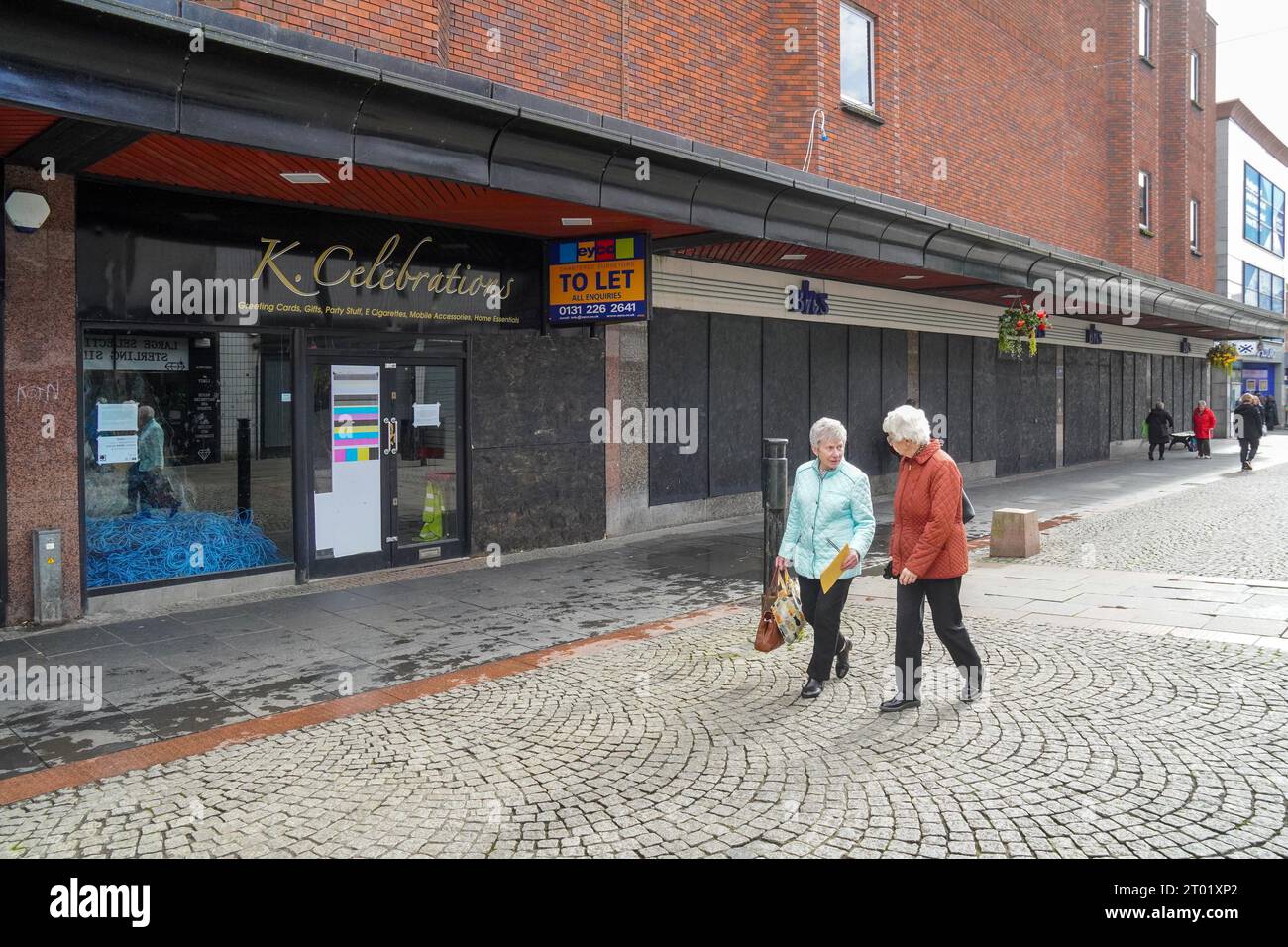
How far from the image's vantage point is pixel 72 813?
4570mm

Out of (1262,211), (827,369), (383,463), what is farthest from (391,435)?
(1262,211)

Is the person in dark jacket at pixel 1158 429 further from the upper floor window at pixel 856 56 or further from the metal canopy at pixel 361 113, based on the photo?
the metal canopy at pixel 361 113

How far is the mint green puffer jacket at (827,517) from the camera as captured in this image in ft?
20.2

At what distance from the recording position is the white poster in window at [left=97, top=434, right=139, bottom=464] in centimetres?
855

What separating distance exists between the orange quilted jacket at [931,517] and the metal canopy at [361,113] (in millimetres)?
4247

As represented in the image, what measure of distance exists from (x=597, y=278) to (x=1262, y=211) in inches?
1920

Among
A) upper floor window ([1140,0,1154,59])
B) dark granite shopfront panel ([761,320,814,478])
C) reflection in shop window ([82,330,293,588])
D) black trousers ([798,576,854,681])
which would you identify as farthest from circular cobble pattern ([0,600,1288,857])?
upper floor window ([1140,0,1154,59])

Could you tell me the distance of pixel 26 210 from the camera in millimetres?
7742

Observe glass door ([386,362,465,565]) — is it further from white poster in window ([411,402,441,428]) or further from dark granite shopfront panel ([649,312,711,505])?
dark granite shopfront panel ([649,312,711,505])

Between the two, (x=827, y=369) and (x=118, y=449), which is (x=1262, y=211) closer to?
(x=827, y=369)

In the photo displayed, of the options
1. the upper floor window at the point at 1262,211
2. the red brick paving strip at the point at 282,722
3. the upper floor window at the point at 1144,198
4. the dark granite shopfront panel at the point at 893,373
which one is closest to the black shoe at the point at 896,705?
the red brick paving strip at the point at 282,722

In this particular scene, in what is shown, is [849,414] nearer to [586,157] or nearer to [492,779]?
[586,157]

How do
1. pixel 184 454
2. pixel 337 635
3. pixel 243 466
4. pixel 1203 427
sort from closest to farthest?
pixel 337 635 < pixel 184 454 < pixel 243 466 < pixel 1203 427
